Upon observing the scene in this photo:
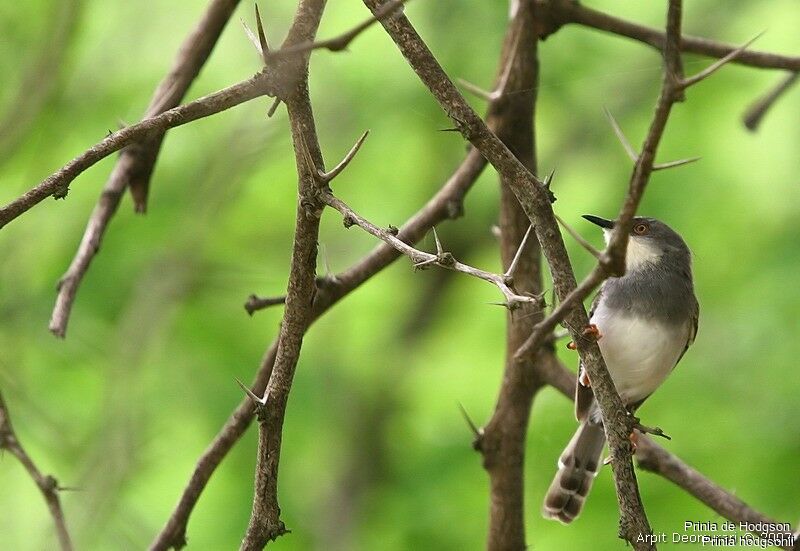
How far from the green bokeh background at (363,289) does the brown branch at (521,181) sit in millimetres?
3300

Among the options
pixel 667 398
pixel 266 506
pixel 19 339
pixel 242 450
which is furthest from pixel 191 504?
pixel 667 398

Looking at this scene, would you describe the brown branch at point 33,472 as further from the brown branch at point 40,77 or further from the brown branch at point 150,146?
the brown branch at point 40,77

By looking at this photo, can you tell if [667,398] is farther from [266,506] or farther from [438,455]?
[266,506]

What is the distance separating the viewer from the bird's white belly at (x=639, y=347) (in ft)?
15.4

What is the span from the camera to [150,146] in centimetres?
388

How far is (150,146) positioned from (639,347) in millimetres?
2474

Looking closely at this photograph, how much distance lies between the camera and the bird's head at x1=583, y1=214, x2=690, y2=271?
199 inches

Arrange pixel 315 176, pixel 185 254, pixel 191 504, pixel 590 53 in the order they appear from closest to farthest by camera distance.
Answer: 1. pixel 315 176
2. pixel 191 504
3. pixel 185 254
4. pixel 590 53

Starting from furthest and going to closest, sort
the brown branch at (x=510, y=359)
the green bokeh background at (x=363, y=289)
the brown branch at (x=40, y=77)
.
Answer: the green bokeh background at (x=363, y=289)
the brown branch at (x=40, y=77)
the brown branch at (x=510, y=359)

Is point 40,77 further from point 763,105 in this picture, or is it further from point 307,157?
point 763,105

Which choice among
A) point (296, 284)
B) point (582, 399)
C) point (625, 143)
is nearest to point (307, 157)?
point (296, 284)

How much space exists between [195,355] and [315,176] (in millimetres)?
4973

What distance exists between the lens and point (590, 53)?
7410 mm

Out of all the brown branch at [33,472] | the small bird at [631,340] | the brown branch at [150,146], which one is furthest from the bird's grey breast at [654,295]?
the brown branch at [33,472]
